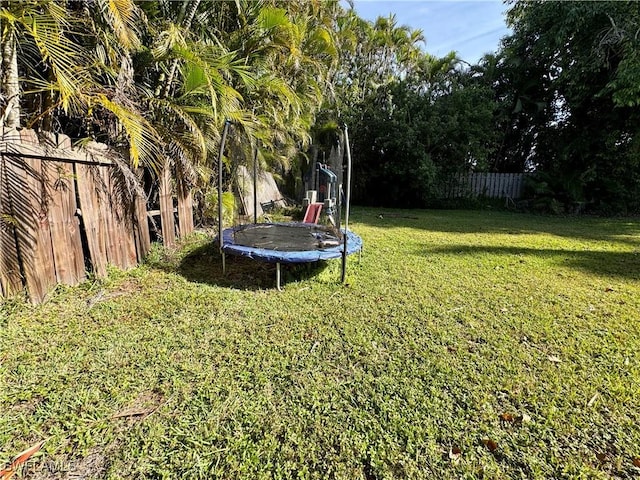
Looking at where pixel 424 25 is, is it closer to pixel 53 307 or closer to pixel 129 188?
pixel 129 188

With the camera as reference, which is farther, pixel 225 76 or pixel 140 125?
pixel 225 76

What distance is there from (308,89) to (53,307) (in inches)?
276

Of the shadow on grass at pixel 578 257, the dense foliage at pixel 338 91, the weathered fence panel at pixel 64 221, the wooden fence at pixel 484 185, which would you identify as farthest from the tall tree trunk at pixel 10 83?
the wooden fence at pixel 484 185

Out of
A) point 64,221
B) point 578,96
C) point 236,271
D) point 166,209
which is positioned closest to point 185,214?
point 166,209

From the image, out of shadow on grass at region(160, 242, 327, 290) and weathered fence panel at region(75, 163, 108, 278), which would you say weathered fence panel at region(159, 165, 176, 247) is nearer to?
shadow on grass at region(160, 242, 327, 290)

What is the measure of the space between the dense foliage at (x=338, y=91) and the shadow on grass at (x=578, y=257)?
4.08m

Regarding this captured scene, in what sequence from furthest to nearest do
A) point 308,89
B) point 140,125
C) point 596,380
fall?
point 308,89 → point 140,125 → point 596,380

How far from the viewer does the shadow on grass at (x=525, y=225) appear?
698 cm

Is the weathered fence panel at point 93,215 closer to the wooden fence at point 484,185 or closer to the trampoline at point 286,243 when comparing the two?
the trampoline at point 286,243

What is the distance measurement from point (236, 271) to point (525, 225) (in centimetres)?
744

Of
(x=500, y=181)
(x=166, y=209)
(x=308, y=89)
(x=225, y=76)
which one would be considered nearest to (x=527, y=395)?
(x=166, y=209)

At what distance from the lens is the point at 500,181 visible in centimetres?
1200

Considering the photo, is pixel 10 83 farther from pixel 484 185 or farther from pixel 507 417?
pixel 484 185

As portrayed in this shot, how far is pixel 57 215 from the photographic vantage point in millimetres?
2898
